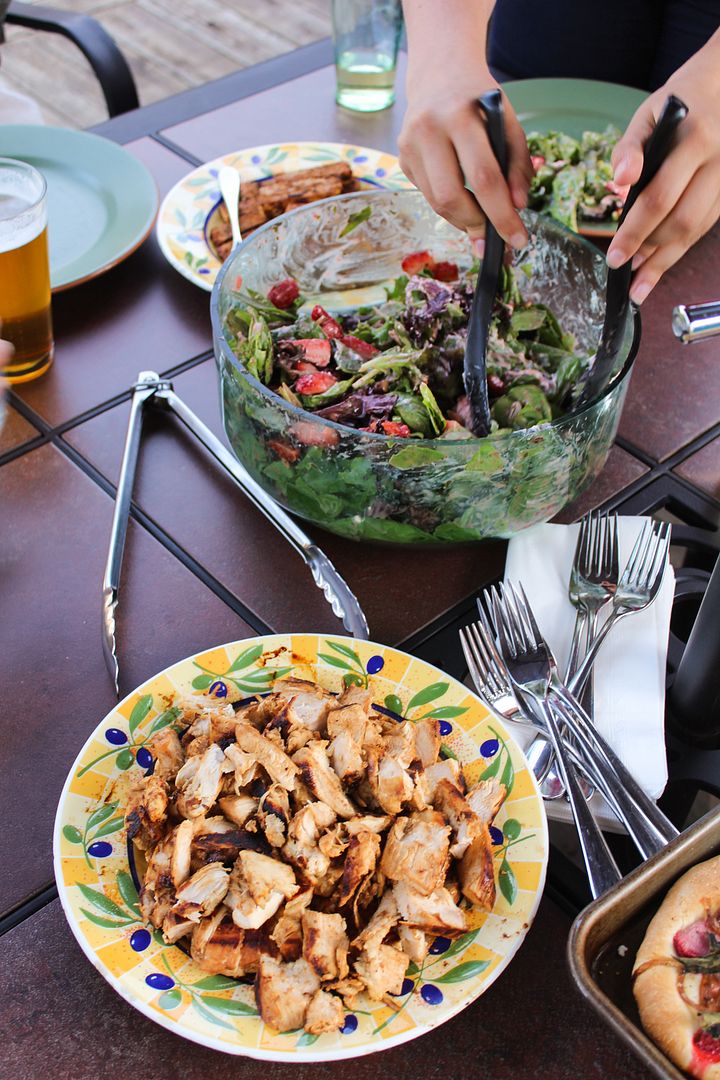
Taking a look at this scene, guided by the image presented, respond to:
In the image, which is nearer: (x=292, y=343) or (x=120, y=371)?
(x=292, y=343)

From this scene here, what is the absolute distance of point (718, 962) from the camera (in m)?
0.61

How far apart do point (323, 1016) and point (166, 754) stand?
22cm

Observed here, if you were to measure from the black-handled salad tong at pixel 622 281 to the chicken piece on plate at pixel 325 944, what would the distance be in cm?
Result: 54

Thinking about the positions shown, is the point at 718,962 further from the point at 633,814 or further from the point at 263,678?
the point at 263,678

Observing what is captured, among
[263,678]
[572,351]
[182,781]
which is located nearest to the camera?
[182,781]

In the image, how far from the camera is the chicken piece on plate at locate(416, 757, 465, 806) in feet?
2.36

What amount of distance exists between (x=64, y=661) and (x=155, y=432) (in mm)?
334

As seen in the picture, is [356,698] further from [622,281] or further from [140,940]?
[622,281]

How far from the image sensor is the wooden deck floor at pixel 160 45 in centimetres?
361

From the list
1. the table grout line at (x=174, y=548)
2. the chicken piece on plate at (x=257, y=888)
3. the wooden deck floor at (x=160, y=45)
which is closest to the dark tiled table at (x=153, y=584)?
the table grout line at (x=174, y=548)

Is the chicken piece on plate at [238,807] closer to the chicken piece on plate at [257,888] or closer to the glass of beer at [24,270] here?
the chicken piece on plate at [257,888]

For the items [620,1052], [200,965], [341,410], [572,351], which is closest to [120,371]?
[341,410]

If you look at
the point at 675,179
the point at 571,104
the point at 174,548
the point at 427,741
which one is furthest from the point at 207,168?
the point at 427,741

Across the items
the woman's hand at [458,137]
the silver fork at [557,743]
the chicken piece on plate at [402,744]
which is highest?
the woman's hand at [458,137]
